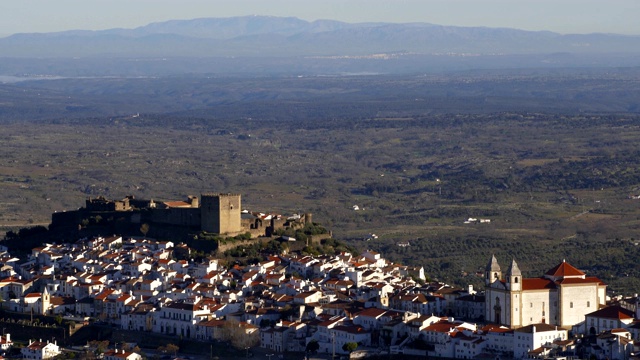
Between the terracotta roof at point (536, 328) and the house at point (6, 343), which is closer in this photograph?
the terracotta roof at point (536, 328)

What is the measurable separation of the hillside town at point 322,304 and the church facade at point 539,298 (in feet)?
0.08

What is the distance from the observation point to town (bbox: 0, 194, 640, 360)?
129 feet

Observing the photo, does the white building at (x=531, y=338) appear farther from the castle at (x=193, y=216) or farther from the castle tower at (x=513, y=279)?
the castle at (x=193, y=216)

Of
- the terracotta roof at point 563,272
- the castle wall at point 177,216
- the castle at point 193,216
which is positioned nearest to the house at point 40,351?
the castle at point 193,216

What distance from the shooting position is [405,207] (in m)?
94.8

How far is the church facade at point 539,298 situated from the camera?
1590 inches

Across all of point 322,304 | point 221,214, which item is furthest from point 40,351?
point 221,214

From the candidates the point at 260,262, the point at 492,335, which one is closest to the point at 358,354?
the point at 492,335

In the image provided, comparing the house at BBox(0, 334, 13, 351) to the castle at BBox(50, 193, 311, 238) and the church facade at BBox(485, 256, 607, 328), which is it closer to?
the castle at BBox(50, 193, 311, 238)

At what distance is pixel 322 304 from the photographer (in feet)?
145

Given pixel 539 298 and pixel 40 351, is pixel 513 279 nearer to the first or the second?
pixel 539 298

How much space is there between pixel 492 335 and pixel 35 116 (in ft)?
519

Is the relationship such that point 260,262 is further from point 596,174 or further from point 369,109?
point 369,109

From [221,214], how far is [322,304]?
8.54 m
